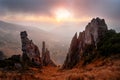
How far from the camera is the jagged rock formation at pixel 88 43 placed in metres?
114

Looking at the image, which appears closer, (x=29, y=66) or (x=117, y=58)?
(x=117, y=58)

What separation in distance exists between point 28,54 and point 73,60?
21.3 meters

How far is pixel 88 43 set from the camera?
388 feet

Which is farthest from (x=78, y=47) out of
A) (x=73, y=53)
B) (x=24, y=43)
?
(x=24, y=43)

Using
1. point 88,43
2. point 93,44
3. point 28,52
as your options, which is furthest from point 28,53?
point 93,44

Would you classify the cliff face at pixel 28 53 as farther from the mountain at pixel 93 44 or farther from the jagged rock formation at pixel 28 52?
the mountain at pixel 93 44

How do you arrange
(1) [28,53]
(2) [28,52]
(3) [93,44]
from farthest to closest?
(2) [28,52]
(1) [28,53]
(3) [93,44]

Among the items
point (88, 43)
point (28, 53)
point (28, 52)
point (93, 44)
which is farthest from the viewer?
point (28, 52)

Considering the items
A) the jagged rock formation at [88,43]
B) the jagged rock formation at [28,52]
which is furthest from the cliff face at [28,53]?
the jagged rock formation at [88,43]

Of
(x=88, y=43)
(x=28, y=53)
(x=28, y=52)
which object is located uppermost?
(x=88, y=43)

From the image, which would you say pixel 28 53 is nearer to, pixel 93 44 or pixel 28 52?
pixel 28 52

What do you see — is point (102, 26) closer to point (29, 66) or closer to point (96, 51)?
point (96, 51)

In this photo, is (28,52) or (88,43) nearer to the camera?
(88,43)

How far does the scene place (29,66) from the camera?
124 metres
